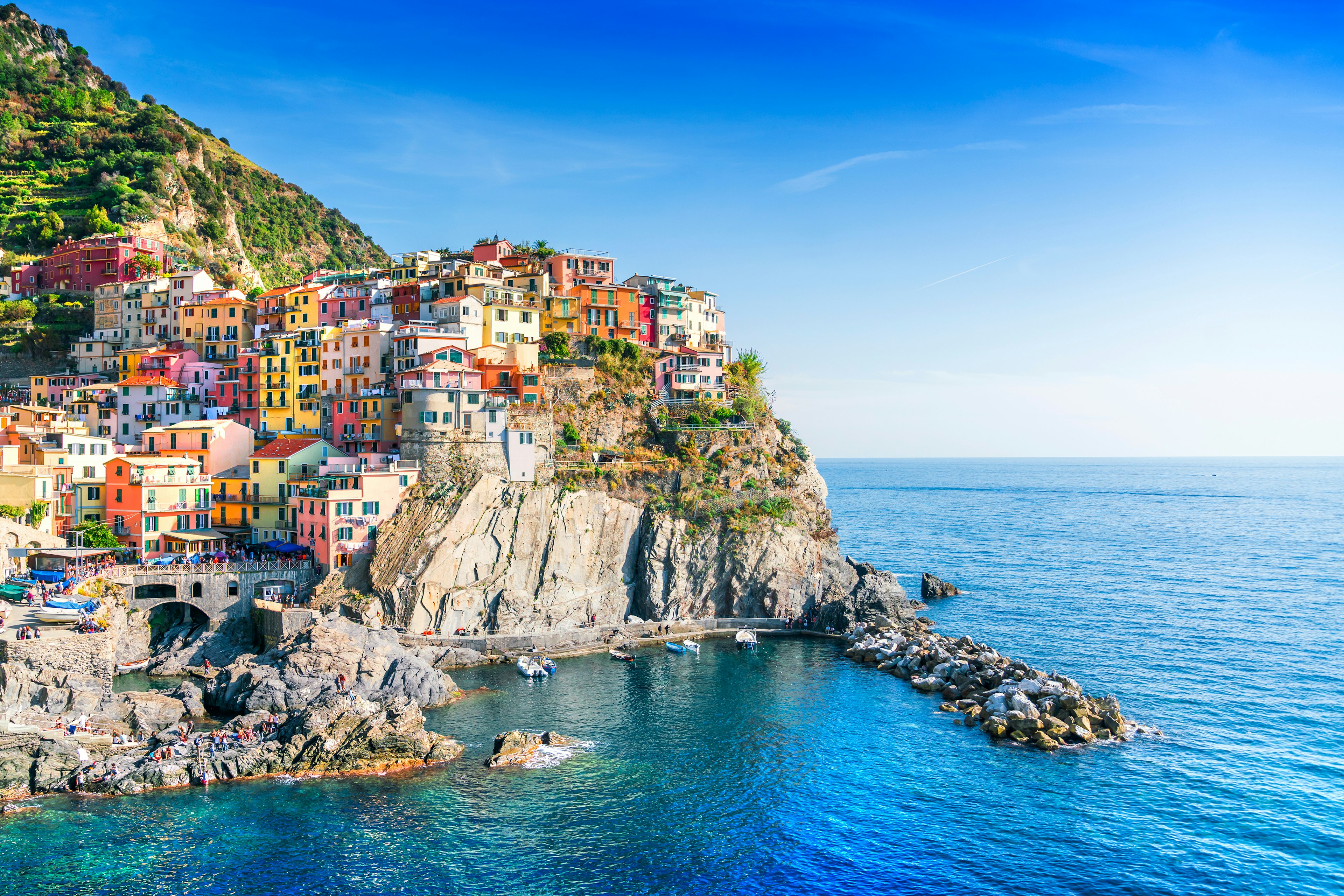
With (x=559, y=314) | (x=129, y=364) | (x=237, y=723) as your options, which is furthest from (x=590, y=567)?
(x=129, y=364)

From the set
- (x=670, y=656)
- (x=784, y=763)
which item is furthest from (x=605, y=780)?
(x=670, y=656)

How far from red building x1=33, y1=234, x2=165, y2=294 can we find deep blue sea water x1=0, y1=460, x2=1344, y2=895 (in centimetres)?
7208

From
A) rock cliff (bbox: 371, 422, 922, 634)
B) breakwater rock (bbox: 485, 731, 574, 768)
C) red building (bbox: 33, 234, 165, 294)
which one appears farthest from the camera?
red building (bbox: 33, 234, 165, 294)

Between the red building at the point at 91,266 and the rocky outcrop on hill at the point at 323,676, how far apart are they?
215 feet

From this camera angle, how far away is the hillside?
112812mm

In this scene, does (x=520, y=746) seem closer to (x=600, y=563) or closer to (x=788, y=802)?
(x=788, y=802)

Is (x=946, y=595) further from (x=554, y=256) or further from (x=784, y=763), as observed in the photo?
(x=554, y=256)

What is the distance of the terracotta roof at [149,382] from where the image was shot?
82625mm

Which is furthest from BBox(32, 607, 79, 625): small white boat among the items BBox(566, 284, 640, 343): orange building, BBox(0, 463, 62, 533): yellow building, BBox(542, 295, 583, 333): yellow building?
BBox(566, 284, 640, 343): orange building

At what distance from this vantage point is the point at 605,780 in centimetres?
4388

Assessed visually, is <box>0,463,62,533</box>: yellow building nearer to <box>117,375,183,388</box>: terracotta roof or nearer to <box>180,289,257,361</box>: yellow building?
<box>117,375,183,388</box>: terracotta roof

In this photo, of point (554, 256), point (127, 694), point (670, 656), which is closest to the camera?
point (127, 694)

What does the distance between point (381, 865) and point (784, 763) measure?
21.1m

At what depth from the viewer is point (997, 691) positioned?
5472 cm
